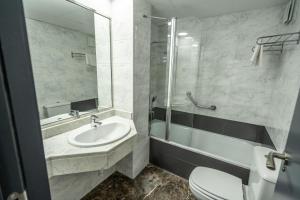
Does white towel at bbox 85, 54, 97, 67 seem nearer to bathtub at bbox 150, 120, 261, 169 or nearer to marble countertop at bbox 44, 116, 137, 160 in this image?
marble countertop at bbox 44, 116, 137, 160

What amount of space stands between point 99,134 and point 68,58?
2.73ft

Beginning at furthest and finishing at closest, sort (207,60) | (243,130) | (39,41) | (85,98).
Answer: (207,60), (243,130), (85,98), (39,41)

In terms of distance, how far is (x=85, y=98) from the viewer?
1.62 meters

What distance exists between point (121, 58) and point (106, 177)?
1.57 m

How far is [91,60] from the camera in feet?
5.34


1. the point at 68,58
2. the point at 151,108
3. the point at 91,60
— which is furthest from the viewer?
the point at 151,108

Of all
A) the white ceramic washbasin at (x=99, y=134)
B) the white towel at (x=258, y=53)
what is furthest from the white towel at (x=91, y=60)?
the white towel at (x=258, y=53)

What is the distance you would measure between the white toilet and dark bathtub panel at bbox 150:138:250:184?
17 cm

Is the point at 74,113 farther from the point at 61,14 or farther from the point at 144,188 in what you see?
the point at 144,188

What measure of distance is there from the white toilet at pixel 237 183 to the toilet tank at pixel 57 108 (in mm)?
1450

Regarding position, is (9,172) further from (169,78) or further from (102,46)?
(169,78)

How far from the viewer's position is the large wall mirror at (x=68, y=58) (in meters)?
1.19

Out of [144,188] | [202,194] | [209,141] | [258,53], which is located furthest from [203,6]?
[144,188]

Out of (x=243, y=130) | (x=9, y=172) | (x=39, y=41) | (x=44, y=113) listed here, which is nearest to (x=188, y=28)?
(x=243, y=130)
